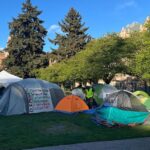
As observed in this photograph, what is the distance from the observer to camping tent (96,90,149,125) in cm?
1502

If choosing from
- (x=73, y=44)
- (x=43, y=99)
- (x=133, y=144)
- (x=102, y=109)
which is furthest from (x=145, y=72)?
(x=73, y=44)

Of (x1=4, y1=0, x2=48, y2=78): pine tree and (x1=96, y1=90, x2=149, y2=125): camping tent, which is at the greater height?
(x1=4, y1=0, x2=48, y2=78): pine tree

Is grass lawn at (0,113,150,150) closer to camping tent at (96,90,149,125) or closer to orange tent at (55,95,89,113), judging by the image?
camping tent at (96,90,149,125)

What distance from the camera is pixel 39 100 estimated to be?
70.2 ft

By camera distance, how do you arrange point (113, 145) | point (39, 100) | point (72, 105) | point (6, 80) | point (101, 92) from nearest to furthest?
point (113, 145), point (72, 105), point (39, 100), point (101, 92), point (6, 80)

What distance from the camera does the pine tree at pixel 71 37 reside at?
50.1 m

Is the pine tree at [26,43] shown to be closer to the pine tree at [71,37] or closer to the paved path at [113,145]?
the pine tree at [71,37]

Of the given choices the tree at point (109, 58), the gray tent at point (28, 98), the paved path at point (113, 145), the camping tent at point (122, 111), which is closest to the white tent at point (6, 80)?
the tree at point (109, 58)

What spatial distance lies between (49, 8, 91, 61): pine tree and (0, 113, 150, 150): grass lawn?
33.3 meters

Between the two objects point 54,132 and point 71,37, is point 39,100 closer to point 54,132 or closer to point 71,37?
point 54,132

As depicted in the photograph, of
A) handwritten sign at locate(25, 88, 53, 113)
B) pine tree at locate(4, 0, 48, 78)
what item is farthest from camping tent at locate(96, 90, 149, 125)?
pine tree at locate(4, 0, 48, 78)

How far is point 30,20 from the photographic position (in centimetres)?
5075

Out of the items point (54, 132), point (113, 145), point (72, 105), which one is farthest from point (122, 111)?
point (72, 105)

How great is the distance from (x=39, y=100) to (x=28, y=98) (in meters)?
0.84
